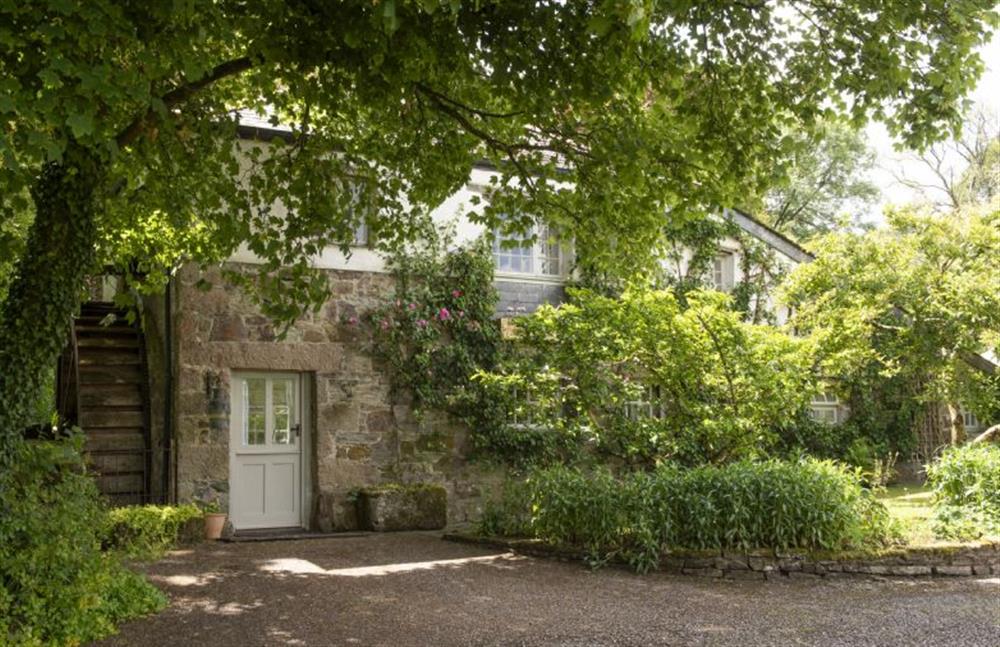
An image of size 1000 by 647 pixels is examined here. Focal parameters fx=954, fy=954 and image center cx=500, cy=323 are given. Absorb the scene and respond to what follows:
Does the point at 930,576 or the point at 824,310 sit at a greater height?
the point at 824,310

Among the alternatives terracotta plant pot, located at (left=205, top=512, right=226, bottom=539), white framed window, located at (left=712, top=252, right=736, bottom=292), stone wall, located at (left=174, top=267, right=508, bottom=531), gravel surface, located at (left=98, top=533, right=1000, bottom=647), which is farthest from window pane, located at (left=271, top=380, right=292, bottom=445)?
white framed window, located at (left=712, top=252, right=736, bottom=292)

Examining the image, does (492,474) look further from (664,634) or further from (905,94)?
(905,94)

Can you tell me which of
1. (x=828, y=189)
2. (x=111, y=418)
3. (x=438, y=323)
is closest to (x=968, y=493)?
(x=438, y=323)

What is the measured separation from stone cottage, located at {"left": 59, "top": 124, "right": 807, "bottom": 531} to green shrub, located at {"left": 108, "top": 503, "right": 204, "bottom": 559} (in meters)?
0.88

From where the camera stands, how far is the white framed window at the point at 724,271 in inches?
660

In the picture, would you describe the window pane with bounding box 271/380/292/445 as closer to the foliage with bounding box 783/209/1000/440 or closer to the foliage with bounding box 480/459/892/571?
the foliage with bounding box 480/459/892/571

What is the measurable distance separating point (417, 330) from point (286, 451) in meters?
2.39

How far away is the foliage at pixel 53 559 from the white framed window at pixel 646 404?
22.6ft

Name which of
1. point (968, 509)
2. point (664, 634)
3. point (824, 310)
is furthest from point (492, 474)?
point (664, 634)

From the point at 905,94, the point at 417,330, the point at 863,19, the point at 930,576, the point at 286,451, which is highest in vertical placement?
the point at 863,19

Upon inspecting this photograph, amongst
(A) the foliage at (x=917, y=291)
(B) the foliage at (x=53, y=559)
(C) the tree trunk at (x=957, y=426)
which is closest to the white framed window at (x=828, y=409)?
(C) the tree trunk at (x=957, y=426)

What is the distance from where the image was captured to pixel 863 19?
6676mm

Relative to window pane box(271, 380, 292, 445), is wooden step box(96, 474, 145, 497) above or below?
below

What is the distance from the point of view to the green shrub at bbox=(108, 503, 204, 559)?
32.2ft
